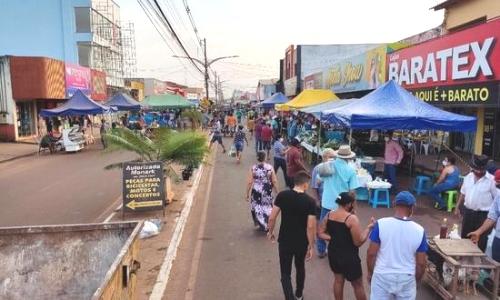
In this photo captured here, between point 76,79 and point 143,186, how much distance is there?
25765 millimetres

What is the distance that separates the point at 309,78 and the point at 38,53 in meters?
26.9

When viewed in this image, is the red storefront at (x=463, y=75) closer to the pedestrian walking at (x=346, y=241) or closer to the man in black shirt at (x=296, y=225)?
the man in black shirt at (x=296, y=225)

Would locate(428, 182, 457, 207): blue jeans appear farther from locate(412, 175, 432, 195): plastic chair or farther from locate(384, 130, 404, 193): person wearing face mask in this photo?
locate(384, 130, 404, 193): person wearing face mask

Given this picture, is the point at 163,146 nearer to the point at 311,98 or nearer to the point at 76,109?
the point at 311,98

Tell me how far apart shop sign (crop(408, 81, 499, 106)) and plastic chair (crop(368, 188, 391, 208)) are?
11.4 ft

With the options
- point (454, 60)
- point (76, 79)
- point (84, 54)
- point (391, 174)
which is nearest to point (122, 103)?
point (76, 79)

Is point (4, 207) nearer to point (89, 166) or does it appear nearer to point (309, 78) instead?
point (89, 166)

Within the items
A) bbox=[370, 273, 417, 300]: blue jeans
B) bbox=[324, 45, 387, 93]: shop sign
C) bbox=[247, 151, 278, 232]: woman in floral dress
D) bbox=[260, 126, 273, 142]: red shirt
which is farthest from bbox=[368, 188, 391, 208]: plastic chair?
bbox=[324, 45, 387, 93]: shop sign

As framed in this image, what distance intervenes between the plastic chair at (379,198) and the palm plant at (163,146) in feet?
13.6

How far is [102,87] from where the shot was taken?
39.7m

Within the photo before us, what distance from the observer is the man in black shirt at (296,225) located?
5277 mm

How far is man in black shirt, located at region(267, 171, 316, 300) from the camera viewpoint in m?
5.28

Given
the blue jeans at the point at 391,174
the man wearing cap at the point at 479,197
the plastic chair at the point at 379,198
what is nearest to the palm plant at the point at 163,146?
the plastic chair at the point at 379,198

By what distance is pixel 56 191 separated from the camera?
12.9 metres
